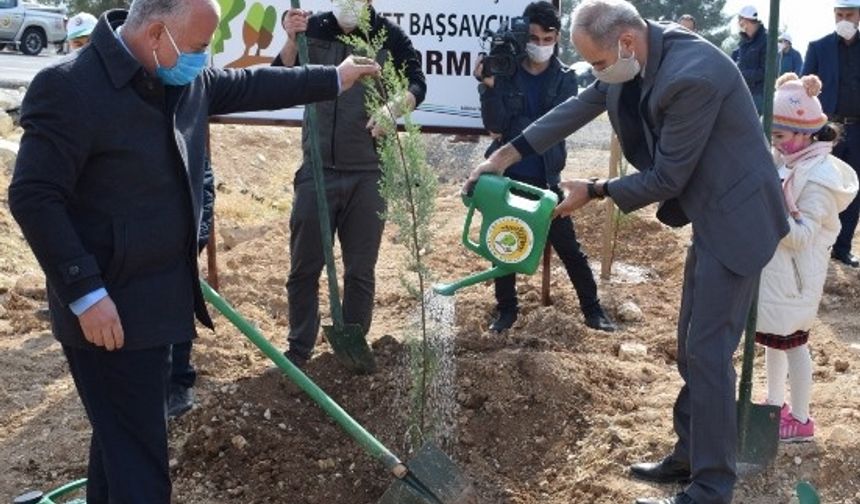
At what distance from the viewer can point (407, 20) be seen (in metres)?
7.06

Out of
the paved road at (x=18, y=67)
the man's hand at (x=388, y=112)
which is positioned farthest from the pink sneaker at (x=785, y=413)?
the paved road at (x=18, y=67)

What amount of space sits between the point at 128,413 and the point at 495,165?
1.79m

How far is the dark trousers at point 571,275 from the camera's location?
6.63m

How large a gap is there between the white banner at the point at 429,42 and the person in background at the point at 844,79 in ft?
9.26

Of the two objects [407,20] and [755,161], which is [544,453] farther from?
[407,20]

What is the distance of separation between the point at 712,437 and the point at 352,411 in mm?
1839

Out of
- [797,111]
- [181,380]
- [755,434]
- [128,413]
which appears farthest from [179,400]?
[797,111]

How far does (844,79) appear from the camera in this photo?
27.0 ft

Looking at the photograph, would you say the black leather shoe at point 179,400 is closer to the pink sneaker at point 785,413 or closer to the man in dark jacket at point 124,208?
the man in dark jacket at point 124,208

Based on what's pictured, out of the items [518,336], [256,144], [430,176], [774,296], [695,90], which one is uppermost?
[695,90]

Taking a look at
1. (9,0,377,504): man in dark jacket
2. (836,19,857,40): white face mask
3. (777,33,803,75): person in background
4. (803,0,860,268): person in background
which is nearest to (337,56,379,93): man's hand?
(9,0,377,504): man in dark jacket

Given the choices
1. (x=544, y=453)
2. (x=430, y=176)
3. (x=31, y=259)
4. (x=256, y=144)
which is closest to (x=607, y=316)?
(x=544, y=453)

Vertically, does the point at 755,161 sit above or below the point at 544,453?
above

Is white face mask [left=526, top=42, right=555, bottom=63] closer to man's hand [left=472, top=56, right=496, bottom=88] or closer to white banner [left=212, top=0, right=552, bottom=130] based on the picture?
man's hand [left=472, top=56, right=496, bottom=88]
